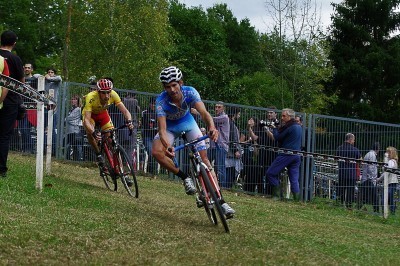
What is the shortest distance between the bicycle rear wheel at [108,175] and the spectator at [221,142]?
467cm

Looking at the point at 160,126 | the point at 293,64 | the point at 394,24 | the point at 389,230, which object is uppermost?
the point at 394,24

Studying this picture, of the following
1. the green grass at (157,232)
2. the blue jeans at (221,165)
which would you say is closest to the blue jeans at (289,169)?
the blue jeans at (221,165)

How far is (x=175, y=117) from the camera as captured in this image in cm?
1333

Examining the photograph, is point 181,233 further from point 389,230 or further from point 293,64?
point 293,64

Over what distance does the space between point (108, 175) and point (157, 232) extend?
244 inches

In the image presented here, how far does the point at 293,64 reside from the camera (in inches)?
2029

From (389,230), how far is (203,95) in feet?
196

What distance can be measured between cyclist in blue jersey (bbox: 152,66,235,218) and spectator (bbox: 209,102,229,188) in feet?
26.7

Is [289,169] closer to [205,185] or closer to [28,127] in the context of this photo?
[28,127]

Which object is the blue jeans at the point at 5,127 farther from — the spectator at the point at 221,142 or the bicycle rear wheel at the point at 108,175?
the spectator at the point at 221,142

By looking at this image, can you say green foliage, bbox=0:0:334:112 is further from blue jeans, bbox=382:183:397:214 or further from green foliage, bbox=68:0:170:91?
blue jeans, bbox=382:183:397:214

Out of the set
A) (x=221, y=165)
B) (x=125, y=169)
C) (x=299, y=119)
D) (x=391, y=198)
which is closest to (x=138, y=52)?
(x=221, y=165)

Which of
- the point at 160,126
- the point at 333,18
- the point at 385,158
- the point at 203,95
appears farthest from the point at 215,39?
the point at 160,126

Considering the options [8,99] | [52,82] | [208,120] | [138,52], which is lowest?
[208,120]
